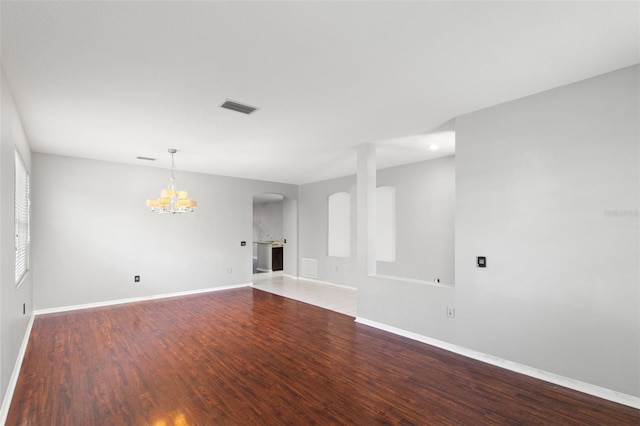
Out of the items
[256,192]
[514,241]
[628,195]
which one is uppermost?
[256,192]

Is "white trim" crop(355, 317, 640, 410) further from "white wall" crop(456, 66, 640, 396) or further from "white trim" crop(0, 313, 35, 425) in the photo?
"white trim" crop(0, 313, 35, 425)

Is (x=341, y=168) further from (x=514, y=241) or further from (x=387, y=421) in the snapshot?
(x=387, y=421)

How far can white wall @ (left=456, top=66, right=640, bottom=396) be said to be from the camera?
243 cm

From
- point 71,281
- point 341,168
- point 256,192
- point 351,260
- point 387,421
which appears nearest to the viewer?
point 387,421

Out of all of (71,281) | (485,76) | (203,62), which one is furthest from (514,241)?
(71,281)

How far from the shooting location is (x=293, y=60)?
2.25 meters

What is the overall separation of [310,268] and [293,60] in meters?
6.49

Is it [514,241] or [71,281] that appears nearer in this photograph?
[514,241]

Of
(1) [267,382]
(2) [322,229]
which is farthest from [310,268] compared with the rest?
(1) [267,382]

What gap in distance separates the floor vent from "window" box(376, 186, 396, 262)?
6.70 ft

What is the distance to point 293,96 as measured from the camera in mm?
2867

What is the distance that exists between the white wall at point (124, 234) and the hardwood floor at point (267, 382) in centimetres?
126

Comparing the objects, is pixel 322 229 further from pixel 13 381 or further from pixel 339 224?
pixel 13 381

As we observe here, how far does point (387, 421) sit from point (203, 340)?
2.53 m
